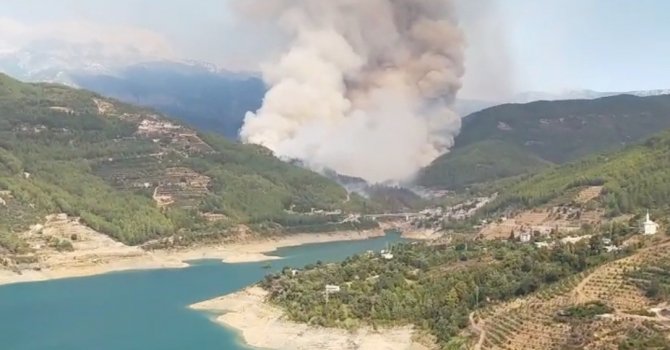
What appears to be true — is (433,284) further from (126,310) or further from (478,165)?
(478,165)

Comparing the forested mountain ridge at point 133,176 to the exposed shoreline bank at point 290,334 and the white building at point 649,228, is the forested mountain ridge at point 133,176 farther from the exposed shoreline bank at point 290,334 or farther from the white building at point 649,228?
the white building at point 649,228

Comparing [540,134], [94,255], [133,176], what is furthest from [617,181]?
[540,134]

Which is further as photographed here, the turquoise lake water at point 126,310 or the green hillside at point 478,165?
the green hillside at point 478,165

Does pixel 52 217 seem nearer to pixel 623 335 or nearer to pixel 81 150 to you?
pixel 81 150

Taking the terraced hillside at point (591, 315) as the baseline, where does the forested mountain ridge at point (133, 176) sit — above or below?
above

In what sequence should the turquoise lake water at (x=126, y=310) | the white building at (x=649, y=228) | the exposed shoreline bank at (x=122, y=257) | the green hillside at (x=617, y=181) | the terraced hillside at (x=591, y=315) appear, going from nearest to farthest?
the terraced hillside at (x=591, y=315) → the turquoise lake water at (x=126, y=310) → the white building at (x=649, y=228) → the exposed shoreline bank at (x=122, y=257) → the green hillside at (x=617, y=181)

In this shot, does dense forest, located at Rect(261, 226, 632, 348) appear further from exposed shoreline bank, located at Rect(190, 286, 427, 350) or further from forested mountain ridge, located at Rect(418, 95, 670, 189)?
forested mountain ridge, located at Rect(418, 95, 670, 189)

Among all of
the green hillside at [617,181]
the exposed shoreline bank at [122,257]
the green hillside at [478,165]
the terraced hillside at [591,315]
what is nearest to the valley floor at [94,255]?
the exposed shoreline bank at [122,257]
